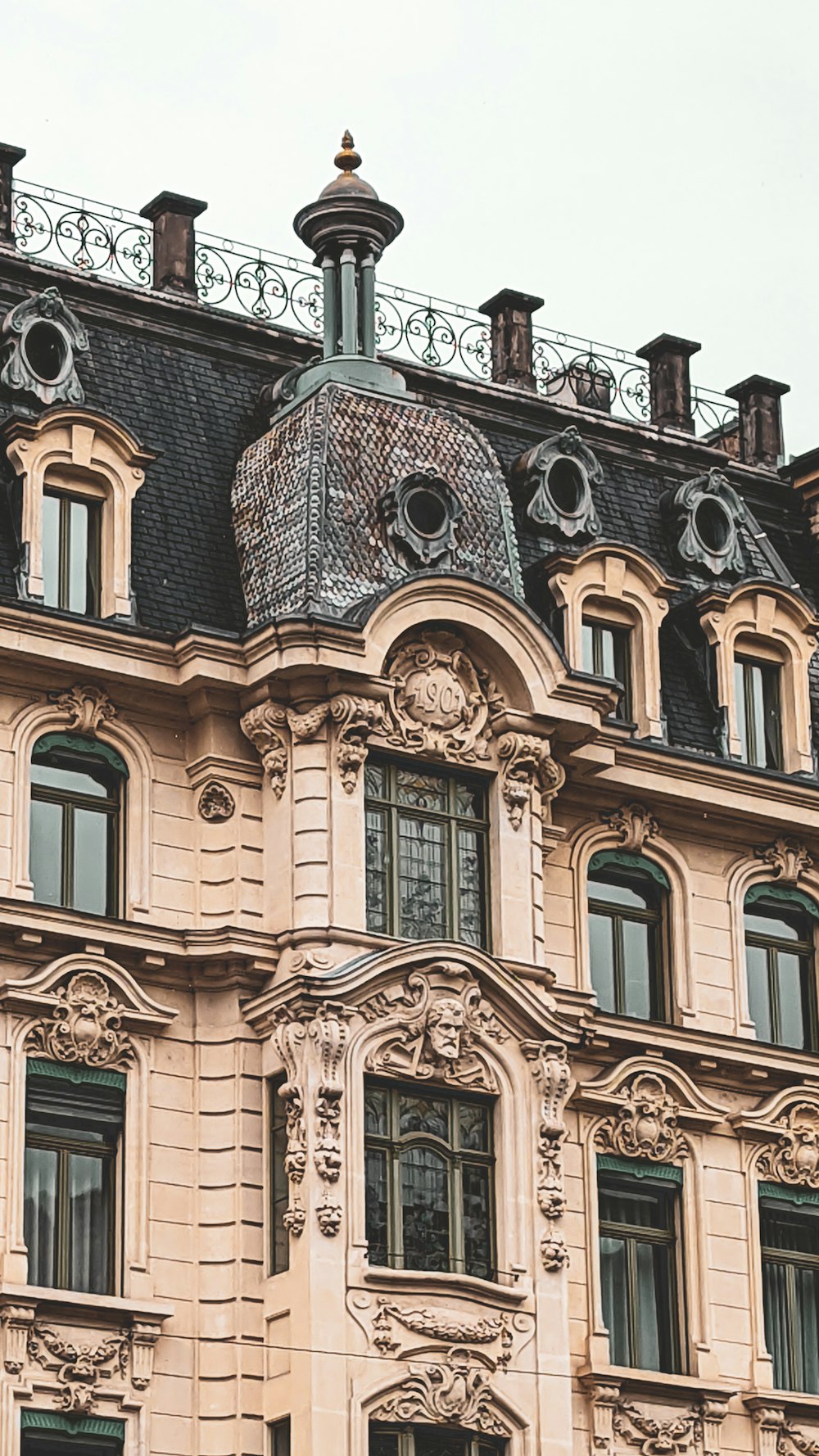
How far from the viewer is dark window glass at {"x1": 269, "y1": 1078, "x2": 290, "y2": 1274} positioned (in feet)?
131

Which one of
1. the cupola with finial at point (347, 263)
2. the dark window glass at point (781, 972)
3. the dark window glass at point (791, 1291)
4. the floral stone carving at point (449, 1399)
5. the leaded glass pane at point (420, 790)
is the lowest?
the floral stone carving at point (449, 1399)

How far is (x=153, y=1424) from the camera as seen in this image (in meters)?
38.8

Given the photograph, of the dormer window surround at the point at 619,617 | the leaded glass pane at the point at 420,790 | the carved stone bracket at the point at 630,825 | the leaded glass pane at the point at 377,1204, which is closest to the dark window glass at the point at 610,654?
the dormer window surround at the point at 619,617

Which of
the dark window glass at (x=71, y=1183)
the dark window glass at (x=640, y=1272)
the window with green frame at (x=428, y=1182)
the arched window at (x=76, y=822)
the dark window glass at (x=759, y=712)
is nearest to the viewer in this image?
the dark window glass at (x=71, y=1183)

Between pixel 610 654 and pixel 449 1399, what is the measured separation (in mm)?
11607

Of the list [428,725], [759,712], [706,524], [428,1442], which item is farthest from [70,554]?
[428,1442]

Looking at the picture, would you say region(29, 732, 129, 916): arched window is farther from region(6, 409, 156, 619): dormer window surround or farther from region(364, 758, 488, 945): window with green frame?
region(364, 758, 488, 945): window with green frame

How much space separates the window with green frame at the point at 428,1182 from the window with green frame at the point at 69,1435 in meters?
3.72

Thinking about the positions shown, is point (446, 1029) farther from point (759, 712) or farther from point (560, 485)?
point (560, 485)

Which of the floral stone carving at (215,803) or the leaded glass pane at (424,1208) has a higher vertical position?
the floral stone carving at (215,803)

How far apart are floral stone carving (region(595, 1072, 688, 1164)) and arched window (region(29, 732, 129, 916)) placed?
7.30 m

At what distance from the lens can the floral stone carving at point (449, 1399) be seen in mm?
39156

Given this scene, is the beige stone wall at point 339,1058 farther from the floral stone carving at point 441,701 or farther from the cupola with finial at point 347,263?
the cupola with finial at point 347,263

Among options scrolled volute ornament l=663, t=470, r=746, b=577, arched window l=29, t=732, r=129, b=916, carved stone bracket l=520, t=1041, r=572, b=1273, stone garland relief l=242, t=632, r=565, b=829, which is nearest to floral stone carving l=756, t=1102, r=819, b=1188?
carved stone bracket l=520, t=1041, r=572, b=1273
